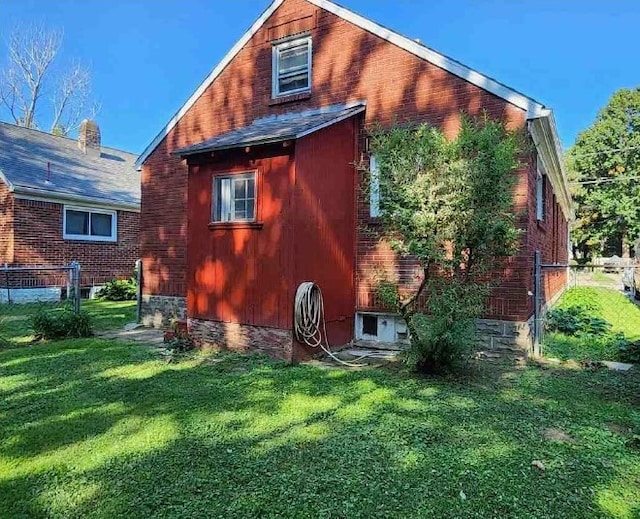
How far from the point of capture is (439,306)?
556 centimetres

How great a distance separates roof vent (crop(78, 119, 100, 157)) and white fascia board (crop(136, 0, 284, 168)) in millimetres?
10548

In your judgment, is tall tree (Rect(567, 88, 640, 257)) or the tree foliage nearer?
the tree foliage

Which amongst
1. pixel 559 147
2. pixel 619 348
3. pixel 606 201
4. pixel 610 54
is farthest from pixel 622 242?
pixel 619 348

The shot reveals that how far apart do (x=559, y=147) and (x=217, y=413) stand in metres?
8.59

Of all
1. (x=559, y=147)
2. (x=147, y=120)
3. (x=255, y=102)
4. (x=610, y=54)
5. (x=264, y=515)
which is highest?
(x=610, y=54)

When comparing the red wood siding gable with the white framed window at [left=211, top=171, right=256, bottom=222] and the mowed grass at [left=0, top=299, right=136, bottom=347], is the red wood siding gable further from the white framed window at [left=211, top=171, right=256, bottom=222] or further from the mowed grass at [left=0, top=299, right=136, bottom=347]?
the mowed grass at [left=0, top=299, right=136, bottom=347]

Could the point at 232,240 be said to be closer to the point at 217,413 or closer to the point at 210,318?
the point at 210,318

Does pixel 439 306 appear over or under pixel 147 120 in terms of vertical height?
under

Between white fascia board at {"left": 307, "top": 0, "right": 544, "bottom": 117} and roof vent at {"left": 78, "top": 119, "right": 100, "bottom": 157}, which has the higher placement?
roof vent at {"left": 78, "top": 119, "right": 100, "bottom": 157}

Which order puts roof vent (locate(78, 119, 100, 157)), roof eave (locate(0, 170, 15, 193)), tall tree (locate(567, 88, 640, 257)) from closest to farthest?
roof eave (locate(0, 170, 15, 193))
roof vent (locate(78, 119, 100, 157))
tall tree (locate(567, 88, 640, 257))

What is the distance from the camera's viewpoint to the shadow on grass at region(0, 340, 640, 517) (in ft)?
9.70

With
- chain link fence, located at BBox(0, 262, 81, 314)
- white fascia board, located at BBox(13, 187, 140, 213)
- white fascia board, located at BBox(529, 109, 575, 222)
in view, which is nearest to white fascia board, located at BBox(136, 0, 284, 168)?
chain link fence, located at BBox(0, 262, 81, 314)

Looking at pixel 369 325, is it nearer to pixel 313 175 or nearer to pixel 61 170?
pixel 313 175

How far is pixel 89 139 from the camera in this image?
19.5 metres
